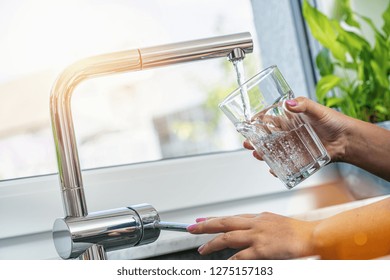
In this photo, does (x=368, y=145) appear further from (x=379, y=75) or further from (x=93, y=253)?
(x=93, y=253)

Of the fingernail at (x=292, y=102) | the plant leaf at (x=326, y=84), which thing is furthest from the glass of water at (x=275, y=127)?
the plant leaf at (x=326, y=84)

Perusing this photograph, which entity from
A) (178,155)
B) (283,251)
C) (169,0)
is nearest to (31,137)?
(178,155)

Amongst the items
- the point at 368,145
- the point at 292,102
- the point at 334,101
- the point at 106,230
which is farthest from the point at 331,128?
the point at 106,230

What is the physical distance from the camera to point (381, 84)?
4.38 ft

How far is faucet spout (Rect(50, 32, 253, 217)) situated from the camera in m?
0.83

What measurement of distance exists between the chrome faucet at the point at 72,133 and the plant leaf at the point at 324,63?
624 mm

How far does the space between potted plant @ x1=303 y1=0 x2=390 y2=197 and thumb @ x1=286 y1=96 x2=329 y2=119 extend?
1.18ft

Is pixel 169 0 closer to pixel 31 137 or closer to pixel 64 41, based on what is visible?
pixel 64 41

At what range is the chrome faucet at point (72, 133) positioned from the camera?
82 cm

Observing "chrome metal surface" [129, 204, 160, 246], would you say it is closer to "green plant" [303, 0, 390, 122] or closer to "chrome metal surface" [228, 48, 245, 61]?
"chrome metal surface" [228, 48, 245, 61]

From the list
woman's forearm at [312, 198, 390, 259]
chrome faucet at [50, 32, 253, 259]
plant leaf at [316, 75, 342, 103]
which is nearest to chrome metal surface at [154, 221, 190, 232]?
chrome faucet at [50, 32, 253, 259]

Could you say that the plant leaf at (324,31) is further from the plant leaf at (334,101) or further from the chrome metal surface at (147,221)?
the chrome metal surface at (147,221)

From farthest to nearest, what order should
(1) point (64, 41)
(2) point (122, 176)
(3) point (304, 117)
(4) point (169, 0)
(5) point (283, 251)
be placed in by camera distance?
(4) point (169, 0) < (1) point (64, 41) < (2) point (122, 176) < (3) point (304, 117) < (5) point (283, 251)

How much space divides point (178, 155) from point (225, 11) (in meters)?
0.37
